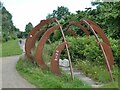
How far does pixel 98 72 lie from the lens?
1463 centimetres

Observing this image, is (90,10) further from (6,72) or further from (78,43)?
(6,72)

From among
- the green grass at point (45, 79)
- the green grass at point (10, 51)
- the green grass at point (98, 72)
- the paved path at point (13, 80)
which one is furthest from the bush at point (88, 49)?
the green grass at point (10, 51)

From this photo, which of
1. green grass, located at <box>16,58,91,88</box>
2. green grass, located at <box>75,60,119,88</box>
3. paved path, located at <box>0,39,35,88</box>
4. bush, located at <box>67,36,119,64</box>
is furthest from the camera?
bush, located at <box>67,36,119,64</box>

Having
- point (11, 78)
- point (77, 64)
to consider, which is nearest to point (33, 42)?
point (77, 64)

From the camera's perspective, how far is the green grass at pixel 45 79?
1172 cm

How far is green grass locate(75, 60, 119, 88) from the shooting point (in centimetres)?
1304

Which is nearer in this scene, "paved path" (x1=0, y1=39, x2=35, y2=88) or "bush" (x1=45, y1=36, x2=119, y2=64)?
"paved path" (x1=0, y1=39, x2=35, y2=88)

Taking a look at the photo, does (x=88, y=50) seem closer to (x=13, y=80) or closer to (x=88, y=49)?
(x=88, y=49)

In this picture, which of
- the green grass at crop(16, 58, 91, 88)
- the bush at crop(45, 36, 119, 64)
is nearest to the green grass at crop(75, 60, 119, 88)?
the bush at crop(45, 36, 119, 64)

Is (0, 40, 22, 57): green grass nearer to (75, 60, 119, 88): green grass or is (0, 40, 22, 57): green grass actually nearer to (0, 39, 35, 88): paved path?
(75, 60, 119, 88): green grass

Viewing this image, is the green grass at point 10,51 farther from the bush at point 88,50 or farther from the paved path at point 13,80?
the paved path at point 13,80

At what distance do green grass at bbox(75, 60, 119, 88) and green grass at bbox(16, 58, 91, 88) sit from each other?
4.17ft

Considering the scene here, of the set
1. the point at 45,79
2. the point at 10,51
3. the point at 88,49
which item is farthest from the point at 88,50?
the point at 10,51

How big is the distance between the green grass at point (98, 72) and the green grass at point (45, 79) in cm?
127
